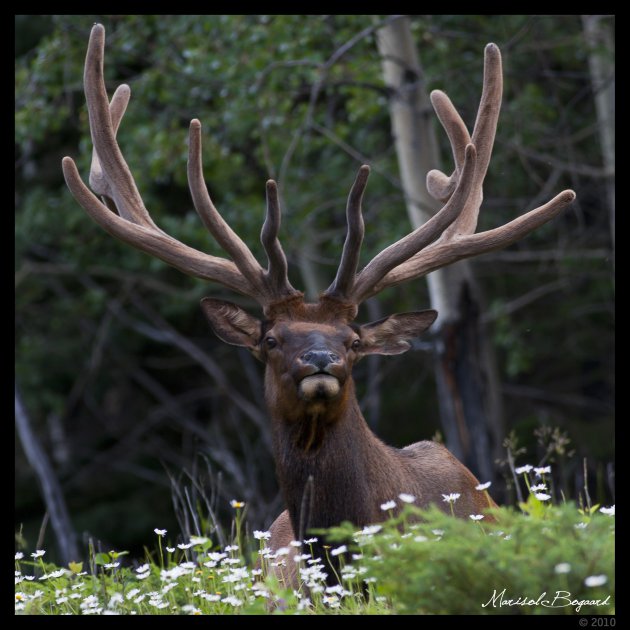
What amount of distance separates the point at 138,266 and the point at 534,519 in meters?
12.1

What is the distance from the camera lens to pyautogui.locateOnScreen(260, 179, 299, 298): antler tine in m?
5.73

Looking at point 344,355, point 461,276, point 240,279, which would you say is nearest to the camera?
point 344,355

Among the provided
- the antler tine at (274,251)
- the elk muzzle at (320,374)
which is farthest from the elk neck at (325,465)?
the antler tine at (274,251)

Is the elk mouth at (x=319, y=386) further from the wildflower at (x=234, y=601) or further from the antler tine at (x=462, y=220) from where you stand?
the wildflower at (x=234, y=601)

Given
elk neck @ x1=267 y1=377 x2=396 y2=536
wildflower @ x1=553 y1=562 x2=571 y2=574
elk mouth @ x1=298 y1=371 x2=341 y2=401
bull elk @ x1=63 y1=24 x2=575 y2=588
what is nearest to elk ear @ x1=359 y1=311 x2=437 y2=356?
bull elk @ x1=63 y1=24 x2=575 y2=588

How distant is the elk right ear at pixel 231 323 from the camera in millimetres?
6066

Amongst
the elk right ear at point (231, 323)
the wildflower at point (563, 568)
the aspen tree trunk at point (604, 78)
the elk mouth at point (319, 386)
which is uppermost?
the aspen tree trunk at point (604, 78)

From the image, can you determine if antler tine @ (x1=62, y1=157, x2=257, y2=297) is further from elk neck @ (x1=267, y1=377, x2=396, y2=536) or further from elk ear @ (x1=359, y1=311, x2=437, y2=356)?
elk neck @ (x1=267, y1=377, x2=396, y2=536)

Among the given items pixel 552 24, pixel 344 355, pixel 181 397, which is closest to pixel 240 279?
pixel 344 355

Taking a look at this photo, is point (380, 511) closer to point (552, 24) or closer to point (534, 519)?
point (534, 519)

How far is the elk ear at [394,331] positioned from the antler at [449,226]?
17 cm

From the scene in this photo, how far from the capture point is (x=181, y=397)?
17594mm

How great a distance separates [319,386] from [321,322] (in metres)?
0.53
